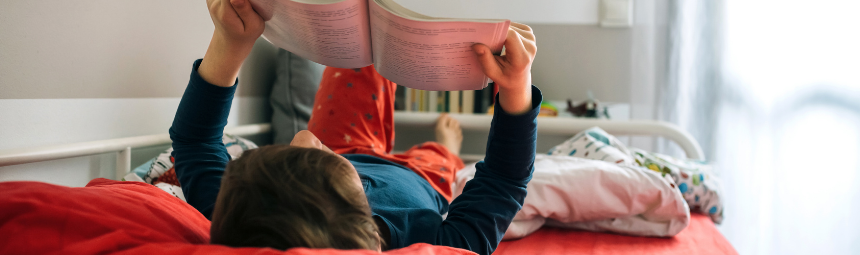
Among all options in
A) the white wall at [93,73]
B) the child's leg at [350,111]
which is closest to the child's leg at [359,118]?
the child's leg at [350,111]

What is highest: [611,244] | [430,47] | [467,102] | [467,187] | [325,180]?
[430,47]

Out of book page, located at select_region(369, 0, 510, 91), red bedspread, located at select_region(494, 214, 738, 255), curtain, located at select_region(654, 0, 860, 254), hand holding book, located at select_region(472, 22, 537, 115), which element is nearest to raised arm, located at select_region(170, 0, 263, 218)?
book page, located at select_region(369, 0, 510, 91)

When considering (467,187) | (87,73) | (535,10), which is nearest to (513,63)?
(467,187)

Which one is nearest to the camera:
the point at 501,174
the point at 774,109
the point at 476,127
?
the point at 501,174

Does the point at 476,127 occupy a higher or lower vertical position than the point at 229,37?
lower

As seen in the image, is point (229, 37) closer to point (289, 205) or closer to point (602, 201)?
point (289, 205)

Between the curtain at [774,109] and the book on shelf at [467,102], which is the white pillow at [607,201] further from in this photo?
the book on shelf at [467,102]

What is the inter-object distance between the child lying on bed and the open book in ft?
0.09

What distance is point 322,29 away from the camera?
0.60 metres

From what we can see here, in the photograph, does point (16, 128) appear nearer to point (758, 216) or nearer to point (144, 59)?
point (144, 59)

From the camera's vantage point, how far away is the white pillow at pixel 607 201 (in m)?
1.03

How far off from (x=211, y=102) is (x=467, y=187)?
0.36 meters

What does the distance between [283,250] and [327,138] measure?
2.98 ft

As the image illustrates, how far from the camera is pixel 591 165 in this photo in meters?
1.09
